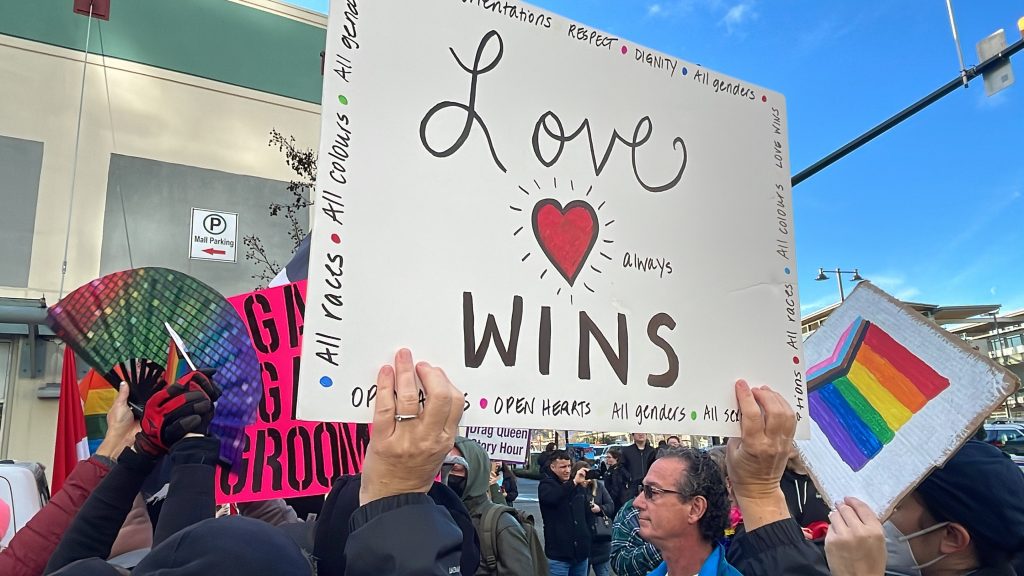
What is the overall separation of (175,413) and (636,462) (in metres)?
7.51

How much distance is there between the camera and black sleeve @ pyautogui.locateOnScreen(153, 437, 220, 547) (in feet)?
6.02

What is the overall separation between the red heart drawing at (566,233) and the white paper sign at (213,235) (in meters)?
11.2

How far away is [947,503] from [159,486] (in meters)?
2.49

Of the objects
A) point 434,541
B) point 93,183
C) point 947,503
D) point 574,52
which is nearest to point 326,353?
point 434,541

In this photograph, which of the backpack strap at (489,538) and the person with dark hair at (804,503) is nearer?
the backpack strap at (489,538)

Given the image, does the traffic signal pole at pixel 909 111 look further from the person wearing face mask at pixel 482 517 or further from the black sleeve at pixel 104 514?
the black sleeve at pixel 104 514

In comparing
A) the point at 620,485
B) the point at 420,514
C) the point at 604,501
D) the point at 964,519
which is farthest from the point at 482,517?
the point at 620,485

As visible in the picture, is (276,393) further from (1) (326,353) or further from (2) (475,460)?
(1) (326,353)

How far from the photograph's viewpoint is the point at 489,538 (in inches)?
135

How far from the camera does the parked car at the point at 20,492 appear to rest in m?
3.50

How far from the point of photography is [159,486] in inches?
90.7

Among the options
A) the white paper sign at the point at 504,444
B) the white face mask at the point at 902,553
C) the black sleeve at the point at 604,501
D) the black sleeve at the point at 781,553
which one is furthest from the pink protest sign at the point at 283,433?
the black sleeve at the point at 604,501

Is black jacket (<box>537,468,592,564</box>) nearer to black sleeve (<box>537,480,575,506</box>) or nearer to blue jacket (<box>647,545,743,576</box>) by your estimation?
black sleeve (<box>537,480,575,506</box>)

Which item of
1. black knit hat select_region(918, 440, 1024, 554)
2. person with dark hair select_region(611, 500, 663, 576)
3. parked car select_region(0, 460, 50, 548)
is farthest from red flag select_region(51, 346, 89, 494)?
black knit hat select_region(918, 440, 1024, 554)
